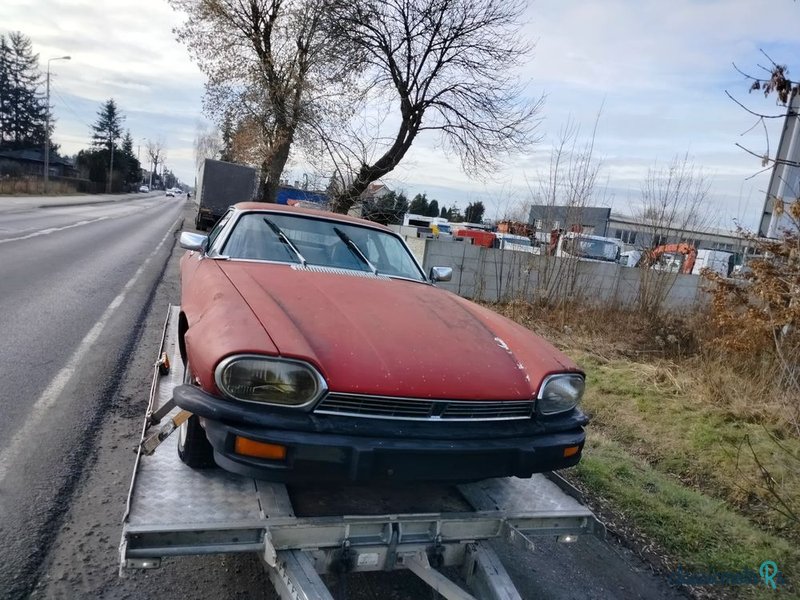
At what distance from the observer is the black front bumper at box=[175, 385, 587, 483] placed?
221cm

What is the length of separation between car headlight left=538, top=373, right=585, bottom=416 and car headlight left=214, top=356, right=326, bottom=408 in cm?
112

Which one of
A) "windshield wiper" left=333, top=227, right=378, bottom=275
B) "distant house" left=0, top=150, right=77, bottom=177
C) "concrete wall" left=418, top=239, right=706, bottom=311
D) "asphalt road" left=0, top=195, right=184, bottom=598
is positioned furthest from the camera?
"distant house" left=0, top=150, right=77, bottom=177

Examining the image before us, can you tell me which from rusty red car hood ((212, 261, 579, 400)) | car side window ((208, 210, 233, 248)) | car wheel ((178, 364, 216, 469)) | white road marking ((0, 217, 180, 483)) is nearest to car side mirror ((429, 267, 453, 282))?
rusty red car hood ((212, 261, 579, 400))

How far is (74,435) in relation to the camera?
12.7ft

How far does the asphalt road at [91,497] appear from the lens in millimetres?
2557

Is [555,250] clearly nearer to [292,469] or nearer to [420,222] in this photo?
[292,469]

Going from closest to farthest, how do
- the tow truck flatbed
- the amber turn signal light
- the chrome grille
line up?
the tow truck flatbed
the amber turn signal light
the chrome grille

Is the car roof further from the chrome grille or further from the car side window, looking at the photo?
the chrome grille

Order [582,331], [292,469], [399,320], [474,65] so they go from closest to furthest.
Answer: [292,469], [399,320], [582,331], [474,65]

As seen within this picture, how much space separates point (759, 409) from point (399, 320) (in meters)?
4.47

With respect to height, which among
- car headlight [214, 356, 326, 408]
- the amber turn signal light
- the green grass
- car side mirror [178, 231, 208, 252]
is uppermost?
car side mirror [178, 231, 208, 252]

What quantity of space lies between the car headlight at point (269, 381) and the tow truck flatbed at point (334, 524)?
0.44m

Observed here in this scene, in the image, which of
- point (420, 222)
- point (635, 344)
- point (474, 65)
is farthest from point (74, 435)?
point (420, 222)

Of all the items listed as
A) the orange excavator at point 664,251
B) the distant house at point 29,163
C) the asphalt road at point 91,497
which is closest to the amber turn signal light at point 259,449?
the asphalt road at point 91,497
